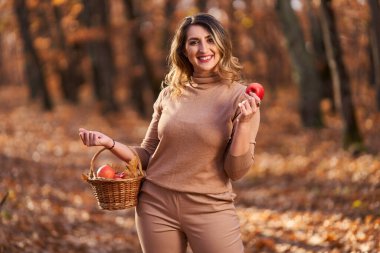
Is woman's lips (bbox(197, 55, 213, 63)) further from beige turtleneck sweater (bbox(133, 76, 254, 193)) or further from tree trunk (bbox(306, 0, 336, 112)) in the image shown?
tree trunk (bbox(306, 0, 336, 112))

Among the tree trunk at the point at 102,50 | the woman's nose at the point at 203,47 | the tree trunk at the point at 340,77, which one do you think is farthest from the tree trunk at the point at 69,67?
the woman's nose at the point at 203,47

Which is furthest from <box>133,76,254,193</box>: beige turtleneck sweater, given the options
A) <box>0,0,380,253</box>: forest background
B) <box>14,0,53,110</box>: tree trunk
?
<box>14,0,53,110</box>: tree trunk

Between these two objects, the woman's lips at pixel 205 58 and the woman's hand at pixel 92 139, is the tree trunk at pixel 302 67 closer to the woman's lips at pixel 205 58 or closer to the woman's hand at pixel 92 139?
the woman's lips at pixel 205 58

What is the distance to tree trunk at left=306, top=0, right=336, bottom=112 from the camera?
1869 centimetres

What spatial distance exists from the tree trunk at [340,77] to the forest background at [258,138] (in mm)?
25

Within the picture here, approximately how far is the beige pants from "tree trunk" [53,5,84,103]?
970 inches

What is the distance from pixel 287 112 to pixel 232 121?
19073 mm

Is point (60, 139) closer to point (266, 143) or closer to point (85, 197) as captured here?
point (266, 143)

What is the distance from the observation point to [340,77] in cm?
1139

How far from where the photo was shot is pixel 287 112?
73.2ft

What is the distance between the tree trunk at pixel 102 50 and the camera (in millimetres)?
21359

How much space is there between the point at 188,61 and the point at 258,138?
43.6 ft

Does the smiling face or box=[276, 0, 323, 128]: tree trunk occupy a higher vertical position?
the smiling face

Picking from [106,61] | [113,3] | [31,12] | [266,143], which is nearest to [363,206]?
[266,143]
